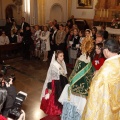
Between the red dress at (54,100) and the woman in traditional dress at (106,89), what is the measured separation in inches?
65.3

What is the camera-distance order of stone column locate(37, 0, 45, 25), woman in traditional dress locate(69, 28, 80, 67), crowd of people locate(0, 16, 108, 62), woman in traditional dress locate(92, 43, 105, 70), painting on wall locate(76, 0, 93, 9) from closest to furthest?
woman in traditional dress locate(92, 43, 105, 70) < woman in traditional dress locate(69, 28, 80, 67) < crowd of people locate(0, 16, 108, 62) < stone column locate(37, 0, 45, 25) < painting on wall locate(76, 0, 93, 9)

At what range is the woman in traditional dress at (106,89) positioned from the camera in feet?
10.7

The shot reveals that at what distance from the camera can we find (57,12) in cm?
1669

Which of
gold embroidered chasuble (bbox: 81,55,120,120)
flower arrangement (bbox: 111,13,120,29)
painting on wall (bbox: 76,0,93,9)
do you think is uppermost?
painting on wall (bbox: 76,0,93,9)

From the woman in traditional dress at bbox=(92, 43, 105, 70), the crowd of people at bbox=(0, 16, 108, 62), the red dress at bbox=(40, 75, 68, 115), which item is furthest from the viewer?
the crowd of people at bbox=(0, 16, 108, 62)

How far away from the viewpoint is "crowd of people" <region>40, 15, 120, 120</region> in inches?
130

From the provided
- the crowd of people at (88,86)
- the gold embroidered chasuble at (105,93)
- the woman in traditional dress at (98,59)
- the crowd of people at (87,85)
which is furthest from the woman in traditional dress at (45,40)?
the gold embroidered chasuble at (105,93)

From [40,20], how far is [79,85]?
11.8m

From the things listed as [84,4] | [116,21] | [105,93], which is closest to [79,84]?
[105,93]

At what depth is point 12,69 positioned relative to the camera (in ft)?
30.2

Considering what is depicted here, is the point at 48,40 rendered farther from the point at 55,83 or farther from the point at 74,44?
the point at 55,83

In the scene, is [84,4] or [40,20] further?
[84,4]

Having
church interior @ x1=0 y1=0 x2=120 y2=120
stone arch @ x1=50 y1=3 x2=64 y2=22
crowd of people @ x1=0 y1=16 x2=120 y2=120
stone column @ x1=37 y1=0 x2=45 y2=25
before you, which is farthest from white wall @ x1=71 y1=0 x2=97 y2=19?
crowd of people @ x1=0 y1=16 x2=120 y2=120

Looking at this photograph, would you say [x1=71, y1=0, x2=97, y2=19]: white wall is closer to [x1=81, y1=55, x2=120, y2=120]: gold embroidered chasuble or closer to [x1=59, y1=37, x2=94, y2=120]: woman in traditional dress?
[x1=59, y1=37, x2=94, y2=120]: woman in traditional dress
